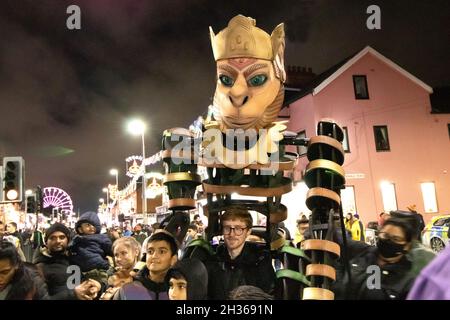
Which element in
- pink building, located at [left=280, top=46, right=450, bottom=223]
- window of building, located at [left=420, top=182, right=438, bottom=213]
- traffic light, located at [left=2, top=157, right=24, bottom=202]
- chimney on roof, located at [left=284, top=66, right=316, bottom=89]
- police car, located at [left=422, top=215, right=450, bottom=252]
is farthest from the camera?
chimney on roof, located at [left=284, top=66, right=316, bottom=89]

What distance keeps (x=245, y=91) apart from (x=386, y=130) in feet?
44.2

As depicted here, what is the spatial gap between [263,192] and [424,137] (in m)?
14.3

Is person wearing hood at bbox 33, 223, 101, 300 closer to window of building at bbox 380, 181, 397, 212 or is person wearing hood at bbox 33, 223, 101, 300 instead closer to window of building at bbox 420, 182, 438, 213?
window of building at bbox 380, 181, 397, 212

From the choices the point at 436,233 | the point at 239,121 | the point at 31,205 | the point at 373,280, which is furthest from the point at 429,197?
the point at 239,121

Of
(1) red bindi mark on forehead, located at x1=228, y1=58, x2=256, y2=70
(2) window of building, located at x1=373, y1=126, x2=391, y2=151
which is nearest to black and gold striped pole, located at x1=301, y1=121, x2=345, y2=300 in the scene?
(1) red bindi mark on forehead, located at x1=228, y1=58, x2=256, y2=70

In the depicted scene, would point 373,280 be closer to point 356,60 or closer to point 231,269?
point 231,269

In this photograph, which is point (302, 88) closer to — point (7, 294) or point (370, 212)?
point (370, 212)

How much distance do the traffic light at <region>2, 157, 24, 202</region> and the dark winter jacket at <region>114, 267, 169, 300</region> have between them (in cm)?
468

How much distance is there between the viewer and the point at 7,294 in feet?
7.85

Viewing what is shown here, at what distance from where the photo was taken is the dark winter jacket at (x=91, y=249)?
372 centimetres

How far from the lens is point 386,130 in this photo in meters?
14.6

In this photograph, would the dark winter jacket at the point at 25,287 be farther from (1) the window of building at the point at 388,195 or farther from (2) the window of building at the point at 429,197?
(2) the window of building at the point at 429,197

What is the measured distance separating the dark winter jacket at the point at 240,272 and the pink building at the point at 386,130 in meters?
12.1

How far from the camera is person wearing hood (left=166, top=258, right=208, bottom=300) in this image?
2.29m
